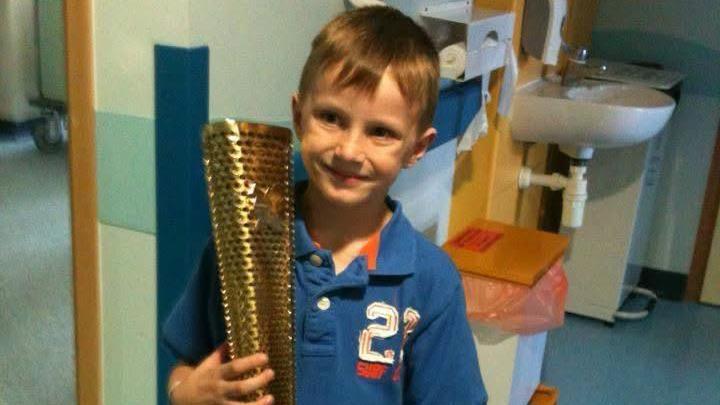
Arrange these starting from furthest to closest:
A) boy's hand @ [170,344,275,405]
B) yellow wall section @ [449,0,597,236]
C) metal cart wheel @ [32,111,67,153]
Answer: yellow wall section @ [449,0,597,236] → metal cart wheel @ [32,111,67,153] → boy's hand @ [170,344,275,405]

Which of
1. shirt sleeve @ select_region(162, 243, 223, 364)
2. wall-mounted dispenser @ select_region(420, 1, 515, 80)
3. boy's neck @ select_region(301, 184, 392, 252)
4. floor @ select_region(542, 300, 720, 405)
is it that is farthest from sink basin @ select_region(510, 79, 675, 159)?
shirt sleeve @ select_region(162, 243, 223, 364)

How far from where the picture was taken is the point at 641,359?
2.61 m

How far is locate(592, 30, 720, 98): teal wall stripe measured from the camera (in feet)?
9.52

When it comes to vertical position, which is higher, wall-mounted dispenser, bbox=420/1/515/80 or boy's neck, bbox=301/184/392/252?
wall-mounted dispenser, bbox=420/1/515/80

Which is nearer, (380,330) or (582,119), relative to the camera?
(380,330)

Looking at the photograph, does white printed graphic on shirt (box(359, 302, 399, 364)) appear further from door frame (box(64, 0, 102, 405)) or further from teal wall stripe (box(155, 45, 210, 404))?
door frame (box(64, 0, 102, 405))

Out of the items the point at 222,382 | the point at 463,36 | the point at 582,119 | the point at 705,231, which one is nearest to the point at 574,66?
the point at 582,119

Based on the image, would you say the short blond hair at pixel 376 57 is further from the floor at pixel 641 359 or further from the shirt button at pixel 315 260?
the floor at pixel 641 359

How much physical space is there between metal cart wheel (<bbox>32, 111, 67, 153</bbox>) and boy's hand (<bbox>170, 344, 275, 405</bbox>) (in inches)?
20.2

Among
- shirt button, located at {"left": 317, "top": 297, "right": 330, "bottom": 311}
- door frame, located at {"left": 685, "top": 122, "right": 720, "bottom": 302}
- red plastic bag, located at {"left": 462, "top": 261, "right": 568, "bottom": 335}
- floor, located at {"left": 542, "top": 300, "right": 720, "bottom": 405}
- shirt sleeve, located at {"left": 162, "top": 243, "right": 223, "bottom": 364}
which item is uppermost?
shirt button, located at {"left": 317, "top": 297, "right": 330, "bottom": 311}

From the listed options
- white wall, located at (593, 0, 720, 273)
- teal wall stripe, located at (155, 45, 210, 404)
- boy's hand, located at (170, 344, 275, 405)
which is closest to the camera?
boy's hand, located at (170, 344, 275, 405)

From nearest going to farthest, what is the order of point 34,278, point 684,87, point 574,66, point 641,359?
point 34,278 → point 641,359 → point 574,66 → point 684,87

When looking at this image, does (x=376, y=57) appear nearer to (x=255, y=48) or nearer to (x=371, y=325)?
(x=371, y=325)

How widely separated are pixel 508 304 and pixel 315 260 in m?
0.92
